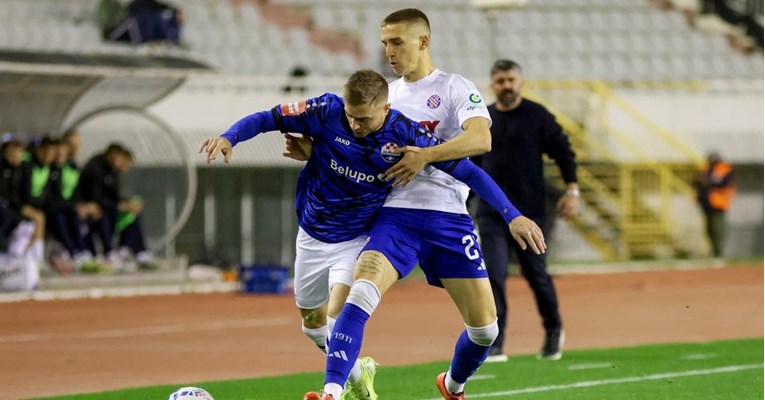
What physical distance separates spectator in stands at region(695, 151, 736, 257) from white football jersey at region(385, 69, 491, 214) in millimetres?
22671

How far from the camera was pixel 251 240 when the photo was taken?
2580 centimetres

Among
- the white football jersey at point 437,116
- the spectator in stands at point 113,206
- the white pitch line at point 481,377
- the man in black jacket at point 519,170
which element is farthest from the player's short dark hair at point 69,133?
the white football jersey at point 437,116

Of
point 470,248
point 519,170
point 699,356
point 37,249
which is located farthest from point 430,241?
point 37,249

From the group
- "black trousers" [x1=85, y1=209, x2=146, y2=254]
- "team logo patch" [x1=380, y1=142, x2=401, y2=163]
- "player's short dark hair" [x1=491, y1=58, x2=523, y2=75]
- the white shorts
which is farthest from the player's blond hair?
"black trousers" [x1=85, y1=209, x2=146, y2=254]

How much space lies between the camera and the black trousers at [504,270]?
1227 centimetres

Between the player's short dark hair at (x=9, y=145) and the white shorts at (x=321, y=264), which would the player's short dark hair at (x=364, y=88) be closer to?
the white shorts at (x=321, y=264)

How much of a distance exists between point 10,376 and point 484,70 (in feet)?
71.4

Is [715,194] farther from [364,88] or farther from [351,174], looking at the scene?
[364,88]

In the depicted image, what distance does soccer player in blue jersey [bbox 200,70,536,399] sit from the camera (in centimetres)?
811

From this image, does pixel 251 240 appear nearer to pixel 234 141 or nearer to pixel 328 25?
pixel 328 25

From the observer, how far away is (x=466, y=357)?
29.0 ft

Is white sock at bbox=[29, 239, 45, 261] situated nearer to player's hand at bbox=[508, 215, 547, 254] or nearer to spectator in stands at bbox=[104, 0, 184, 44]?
spectator in stands at bbox=[104, 0, 184, 44]

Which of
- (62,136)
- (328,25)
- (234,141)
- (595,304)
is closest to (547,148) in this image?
(234,141)

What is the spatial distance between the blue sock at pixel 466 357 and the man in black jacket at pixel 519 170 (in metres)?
3.37
